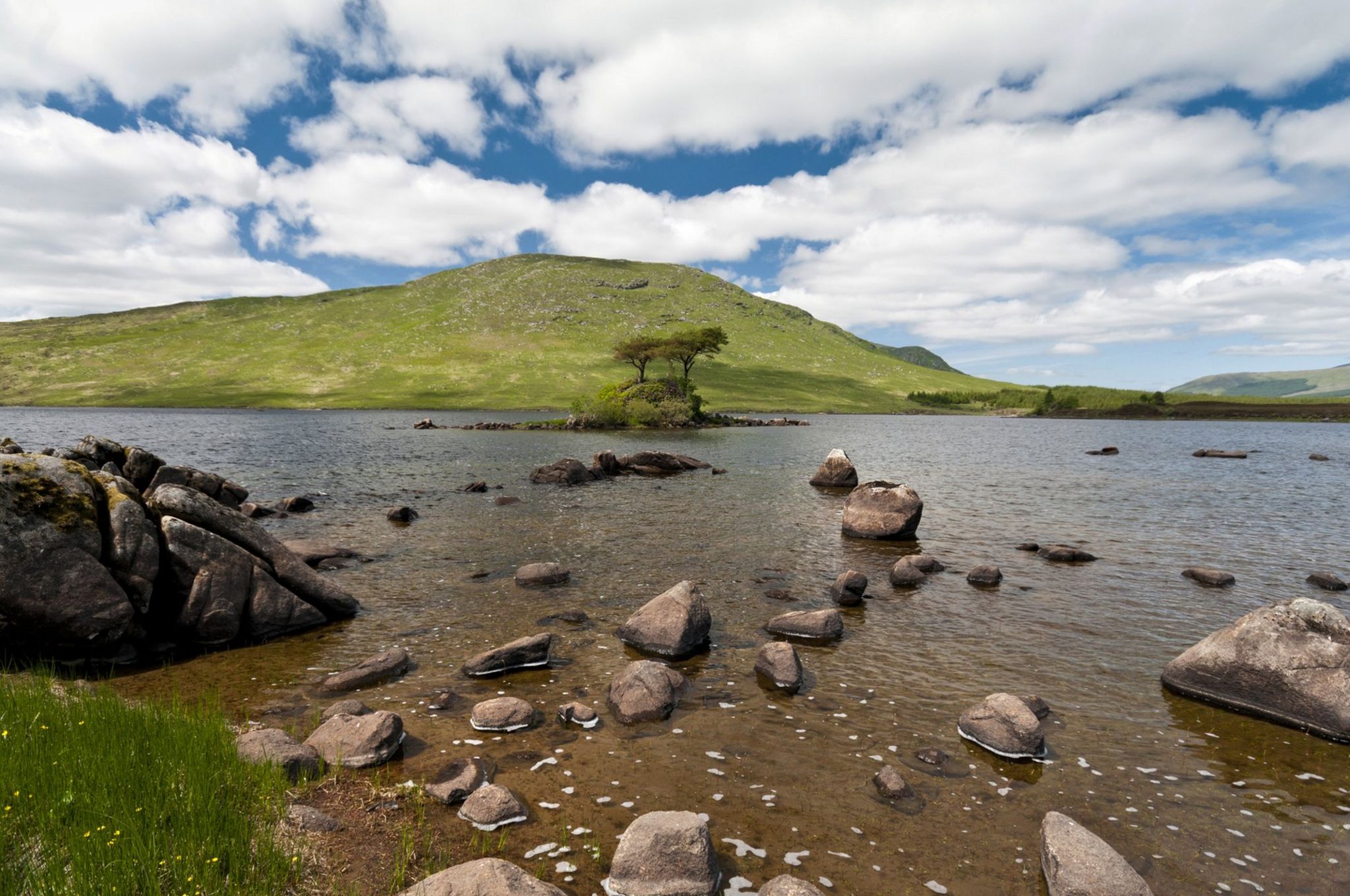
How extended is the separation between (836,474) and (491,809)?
44.0 metres

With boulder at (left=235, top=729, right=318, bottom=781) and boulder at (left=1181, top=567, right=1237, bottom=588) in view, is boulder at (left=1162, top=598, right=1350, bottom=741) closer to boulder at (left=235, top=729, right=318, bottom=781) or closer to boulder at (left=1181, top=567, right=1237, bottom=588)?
boulder at (left=1181, top=567, right=1237, bottom=588)

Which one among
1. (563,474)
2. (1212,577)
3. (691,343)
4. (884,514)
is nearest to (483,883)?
(884,514)

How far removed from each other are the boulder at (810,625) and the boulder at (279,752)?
1241cm

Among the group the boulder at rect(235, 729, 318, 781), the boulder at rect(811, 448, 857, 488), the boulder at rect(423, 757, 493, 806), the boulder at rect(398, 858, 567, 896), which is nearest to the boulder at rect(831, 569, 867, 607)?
the boulder at rect(423, 757, 493, 806)

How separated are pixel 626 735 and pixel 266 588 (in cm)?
1284

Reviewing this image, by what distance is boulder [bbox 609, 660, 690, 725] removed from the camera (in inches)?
535

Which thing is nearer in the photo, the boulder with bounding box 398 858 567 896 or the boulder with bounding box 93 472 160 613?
the boulder with bounding box 398 858 567 896

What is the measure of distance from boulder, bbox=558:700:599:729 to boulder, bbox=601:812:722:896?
4467 millimetres

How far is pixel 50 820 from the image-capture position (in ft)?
23.8

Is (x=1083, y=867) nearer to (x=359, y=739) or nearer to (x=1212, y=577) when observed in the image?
(x=359, y=739)

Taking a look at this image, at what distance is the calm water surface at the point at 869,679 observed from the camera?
32.6 feet

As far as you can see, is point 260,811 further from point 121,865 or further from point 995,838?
point 995,838

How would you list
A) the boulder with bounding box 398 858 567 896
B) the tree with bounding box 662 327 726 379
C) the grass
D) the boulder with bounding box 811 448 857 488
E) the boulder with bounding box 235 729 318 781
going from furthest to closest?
the tree with bounding box 662 327 726 379 → the boulder with bounding box 811 448 857 488 → the boulder with bounding box 235 729 318 781 → the boulder with bounding box 398 858 567 896 → the grass

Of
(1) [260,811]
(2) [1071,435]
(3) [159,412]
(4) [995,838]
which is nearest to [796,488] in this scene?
(4) [995,838]
